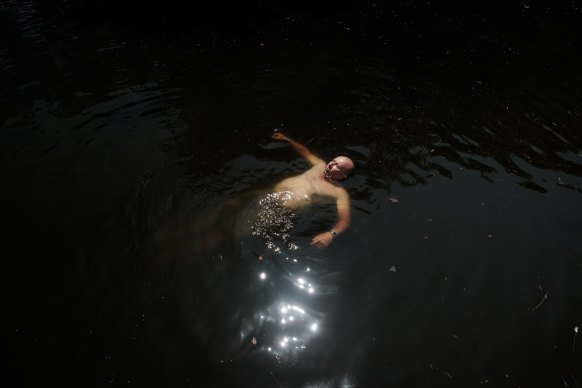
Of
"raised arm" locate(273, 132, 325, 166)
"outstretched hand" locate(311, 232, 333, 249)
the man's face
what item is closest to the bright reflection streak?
"outstretched hand" locate(311, 232, 333, 249)

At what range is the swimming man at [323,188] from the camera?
17.9ft

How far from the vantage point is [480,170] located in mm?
6672

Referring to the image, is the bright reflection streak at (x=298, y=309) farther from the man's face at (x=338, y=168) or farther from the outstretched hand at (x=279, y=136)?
the outstretched hand at (x=279, y=136)

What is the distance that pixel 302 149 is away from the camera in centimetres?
684

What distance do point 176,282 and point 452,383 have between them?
11.6 feet

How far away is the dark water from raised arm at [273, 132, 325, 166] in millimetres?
223

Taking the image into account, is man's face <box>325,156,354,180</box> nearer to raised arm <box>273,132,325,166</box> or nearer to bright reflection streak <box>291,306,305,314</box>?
raised arm <box>273,132,325,166</box>

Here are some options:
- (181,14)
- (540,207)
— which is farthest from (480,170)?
(181,14)

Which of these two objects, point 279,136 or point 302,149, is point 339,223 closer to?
point 302,149

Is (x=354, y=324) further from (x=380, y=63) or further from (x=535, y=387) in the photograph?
(x=380, y=63)

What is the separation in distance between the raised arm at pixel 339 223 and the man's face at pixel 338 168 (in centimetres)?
27

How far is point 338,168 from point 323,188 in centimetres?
44

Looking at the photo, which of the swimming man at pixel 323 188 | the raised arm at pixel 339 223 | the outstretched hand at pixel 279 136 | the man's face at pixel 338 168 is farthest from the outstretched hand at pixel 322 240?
the outstretched hand at pixel 279 136

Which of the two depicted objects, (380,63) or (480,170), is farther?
(380,63)
